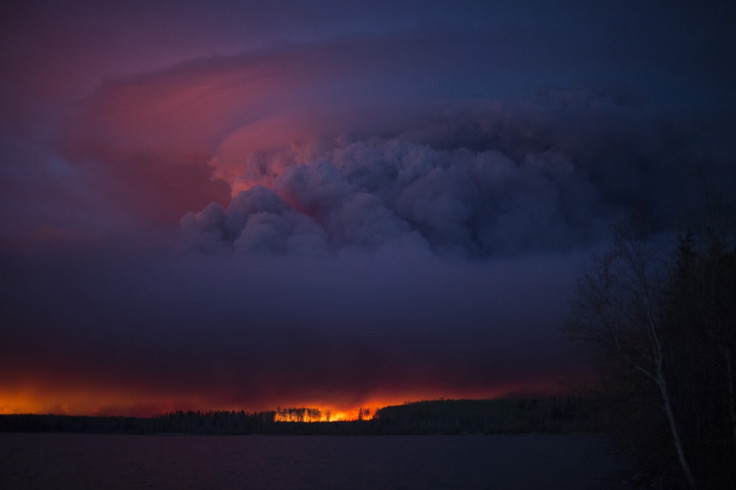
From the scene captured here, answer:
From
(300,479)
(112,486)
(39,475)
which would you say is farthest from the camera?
(39,475)

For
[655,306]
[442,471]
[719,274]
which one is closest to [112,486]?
[442,471]

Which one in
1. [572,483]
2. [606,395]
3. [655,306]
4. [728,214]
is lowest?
[572,483]

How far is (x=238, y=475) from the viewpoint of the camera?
48750 millimetres

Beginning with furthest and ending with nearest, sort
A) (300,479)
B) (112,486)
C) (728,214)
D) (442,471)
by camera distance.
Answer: (442,471)
(300,479)
(112,486)
(728,214)

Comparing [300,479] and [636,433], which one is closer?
[636,433]

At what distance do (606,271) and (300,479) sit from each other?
3120cm

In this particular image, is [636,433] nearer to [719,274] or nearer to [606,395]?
[606,395]

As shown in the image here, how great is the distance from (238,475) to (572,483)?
26.1 m

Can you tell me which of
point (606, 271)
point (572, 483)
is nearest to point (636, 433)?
point (606, 271)

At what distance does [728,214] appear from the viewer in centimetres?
2488

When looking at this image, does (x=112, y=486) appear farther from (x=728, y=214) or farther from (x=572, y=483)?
(x=728, y=214)

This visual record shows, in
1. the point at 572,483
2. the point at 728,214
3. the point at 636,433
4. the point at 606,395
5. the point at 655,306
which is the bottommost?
the point at 572,483

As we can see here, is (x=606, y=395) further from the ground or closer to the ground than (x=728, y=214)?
closer to the ground

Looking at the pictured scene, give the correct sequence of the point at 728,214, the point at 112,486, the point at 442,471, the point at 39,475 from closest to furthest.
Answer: the point at 728,214
the point at 112,486
the point at 39,475
the point at 442,471
